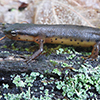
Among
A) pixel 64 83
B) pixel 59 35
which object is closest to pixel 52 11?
pixel 59 35

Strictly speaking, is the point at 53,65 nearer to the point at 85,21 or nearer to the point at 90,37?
the point at 90,37

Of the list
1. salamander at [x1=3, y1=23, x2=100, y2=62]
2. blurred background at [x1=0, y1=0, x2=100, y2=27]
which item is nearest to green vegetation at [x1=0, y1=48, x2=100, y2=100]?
salamander at [x1=3, y1=23, x2=100, y2=62]

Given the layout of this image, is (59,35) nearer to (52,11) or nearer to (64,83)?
(64,83)

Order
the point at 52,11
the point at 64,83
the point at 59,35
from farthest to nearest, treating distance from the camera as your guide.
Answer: the point at 52,11
the point at 59,35
the point at 64,83

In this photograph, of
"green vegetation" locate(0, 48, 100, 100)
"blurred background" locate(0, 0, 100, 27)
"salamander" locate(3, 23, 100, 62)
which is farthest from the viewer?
"blurred background" locate(0, 0, 100, 27)

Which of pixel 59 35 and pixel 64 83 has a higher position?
pixel 59 35

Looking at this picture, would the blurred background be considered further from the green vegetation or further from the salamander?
the green vegetation

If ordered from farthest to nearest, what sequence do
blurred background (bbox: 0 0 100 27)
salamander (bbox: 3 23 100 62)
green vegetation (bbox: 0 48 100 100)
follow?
1. blurred background (bbox: 0 0 100 27)
2. salamander (bbox: 3 23 100 62)
3. green vegetation (bbox: 0 48 100 100)

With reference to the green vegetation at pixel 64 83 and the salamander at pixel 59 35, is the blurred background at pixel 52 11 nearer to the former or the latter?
the salamander at pixel 59 35
